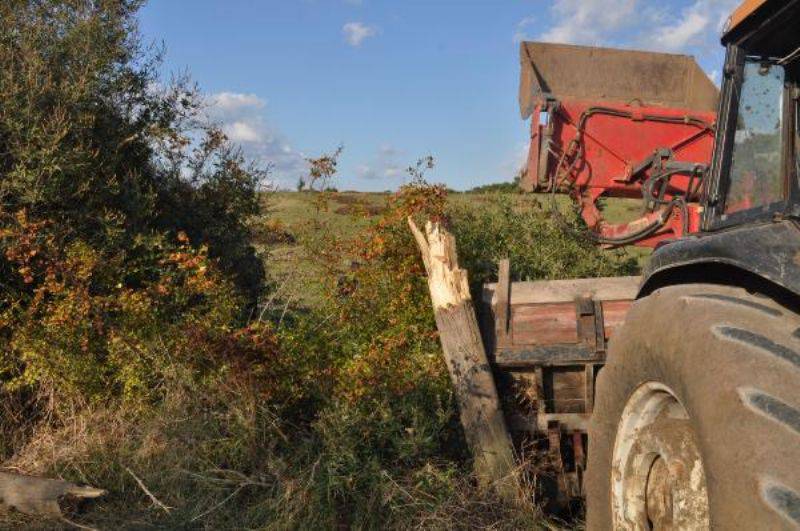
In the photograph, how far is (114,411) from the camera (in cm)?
627

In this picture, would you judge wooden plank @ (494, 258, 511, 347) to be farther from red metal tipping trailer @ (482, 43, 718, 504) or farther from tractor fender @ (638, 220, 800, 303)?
tractor fender @ (638, 220, 800, 303)

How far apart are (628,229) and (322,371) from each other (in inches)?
125

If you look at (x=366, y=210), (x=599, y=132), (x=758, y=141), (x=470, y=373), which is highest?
(x=599, y=132)

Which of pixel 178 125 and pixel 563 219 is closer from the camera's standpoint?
pixel 563 219

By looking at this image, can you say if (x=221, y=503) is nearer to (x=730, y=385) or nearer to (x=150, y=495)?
(x=150, y=495)

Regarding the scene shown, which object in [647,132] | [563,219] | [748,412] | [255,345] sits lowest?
[255,345]

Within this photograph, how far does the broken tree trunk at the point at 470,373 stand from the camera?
507cm

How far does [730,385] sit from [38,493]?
4.55m

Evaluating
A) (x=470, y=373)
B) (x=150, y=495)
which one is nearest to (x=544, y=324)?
(x=470, y=373)

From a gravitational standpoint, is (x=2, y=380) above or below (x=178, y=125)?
below

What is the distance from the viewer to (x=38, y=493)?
5.12m

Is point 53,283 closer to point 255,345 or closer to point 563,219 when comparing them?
point 255,345

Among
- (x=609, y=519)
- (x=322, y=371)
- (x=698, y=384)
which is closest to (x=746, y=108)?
(x=698, y=384)

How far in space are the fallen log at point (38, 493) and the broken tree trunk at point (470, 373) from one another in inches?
99.0
